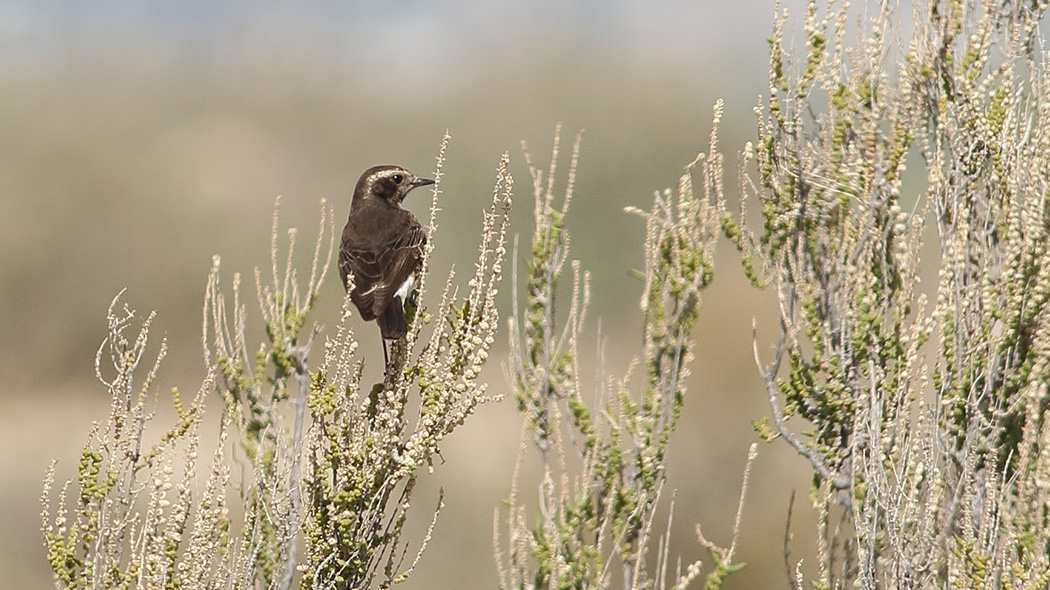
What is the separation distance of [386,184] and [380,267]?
A: 48.0 inches

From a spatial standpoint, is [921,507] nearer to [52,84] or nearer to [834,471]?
[834,471]

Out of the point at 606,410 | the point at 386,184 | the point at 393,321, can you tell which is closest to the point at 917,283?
the point at 606,410

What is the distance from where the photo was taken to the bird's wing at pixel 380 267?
A: 5676 mm

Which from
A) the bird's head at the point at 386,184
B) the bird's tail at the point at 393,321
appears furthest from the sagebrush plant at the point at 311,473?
the bird's head at the point at 386,184

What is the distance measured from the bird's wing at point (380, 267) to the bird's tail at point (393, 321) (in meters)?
0.03

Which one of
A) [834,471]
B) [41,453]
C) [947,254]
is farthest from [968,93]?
[41,453]

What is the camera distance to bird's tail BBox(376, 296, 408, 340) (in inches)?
211

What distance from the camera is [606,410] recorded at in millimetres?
4723

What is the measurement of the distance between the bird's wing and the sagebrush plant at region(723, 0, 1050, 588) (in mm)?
1785

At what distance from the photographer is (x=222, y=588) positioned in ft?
15.7

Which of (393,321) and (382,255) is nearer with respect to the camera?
(393,321)

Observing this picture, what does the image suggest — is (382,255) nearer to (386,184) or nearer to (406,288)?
(406,288)

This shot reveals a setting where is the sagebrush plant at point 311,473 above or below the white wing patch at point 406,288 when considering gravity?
below

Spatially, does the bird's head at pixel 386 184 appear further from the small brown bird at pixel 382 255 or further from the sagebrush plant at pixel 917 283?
the sagebrush plant at pixel 917 283
